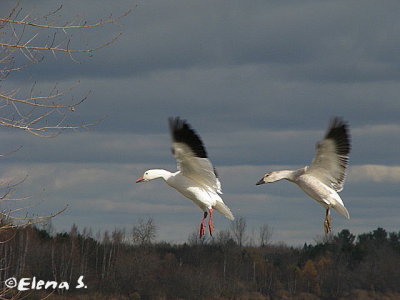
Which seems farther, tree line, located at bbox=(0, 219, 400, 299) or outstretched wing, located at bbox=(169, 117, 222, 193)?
tree line, located at bbox=(0, 219, 400, 299)

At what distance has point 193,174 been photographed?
20812mm

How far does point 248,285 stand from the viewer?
400 ft

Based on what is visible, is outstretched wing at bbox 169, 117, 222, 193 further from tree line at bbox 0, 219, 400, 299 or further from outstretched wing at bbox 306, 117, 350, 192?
tree line at bbox 0, 219, 400, 299

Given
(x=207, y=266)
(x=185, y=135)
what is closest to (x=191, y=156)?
(x=185, y=135)

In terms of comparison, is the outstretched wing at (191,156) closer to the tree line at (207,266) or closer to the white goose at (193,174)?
the white goose at (193,174)

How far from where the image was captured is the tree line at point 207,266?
10894 cm

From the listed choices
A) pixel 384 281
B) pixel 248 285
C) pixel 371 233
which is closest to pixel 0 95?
pixel 248 285

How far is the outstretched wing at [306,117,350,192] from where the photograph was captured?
20.0m

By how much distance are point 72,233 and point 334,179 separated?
9716 centimetres

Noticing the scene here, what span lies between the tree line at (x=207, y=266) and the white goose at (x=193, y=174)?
260 ft

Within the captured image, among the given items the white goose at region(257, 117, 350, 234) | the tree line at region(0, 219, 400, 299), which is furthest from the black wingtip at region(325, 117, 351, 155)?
the tree line at region(0, 219, 400, 299)

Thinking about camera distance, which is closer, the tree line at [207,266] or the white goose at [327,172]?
the white goose at [327,172]

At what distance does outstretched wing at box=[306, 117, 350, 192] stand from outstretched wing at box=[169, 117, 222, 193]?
91.9 inches

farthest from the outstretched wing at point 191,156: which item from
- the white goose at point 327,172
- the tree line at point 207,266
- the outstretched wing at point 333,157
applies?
the tree line at point 207,266
